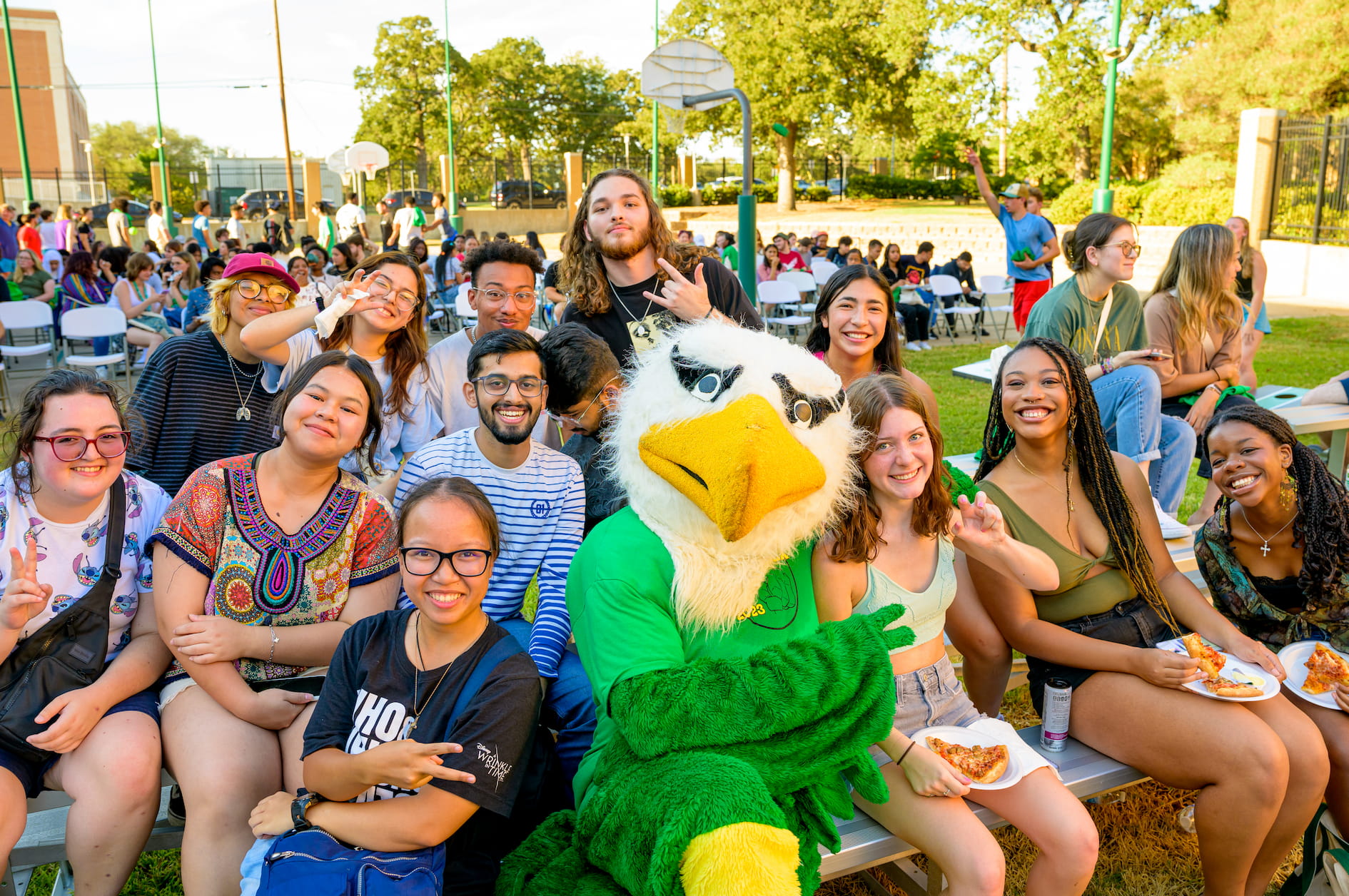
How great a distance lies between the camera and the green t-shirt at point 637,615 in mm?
1902

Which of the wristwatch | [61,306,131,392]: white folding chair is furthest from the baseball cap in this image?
[61,306,131,392]: white folding chair

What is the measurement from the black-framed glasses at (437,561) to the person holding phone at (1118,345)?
3.21 metres

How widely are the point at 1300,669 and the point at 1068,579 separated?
719 mm

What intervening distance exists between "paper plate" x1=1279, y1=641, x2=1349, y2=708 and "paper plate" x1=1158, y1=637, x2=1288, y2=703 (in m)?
0.02

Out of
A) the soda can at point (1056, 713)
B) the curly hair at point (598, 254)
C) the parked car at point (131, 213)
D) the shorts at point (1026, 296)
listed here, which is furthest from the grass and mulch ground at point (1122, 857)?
the parked car at point (131, 213)

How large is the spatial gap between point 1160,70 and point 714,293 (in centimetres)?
2796

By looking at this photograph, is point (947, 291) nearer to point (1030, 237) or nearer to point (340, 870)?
point (1030, 237)

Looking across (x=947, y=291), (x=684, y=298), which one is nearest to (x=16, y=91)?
(x=947, y=291)

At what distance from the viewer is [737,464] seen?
179 centimetres

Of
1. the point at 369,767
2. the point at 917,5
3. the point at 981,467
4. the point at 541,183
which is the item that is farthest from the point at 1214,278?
the point at 541,183

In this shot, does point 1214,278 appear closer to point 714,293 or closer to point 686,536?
point 714,293

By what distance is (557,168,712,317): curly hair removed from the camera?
377cm

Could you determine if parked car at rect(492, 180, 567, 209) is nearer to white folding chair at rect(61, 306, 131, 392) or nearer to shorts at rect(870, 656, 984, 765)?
white folding chair at rect(61, 306, 131, 392)

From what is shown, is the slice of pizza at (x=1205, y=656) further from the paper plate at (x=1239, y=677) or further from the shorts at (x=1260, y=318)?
the shorts at (x=1260, y=318)
